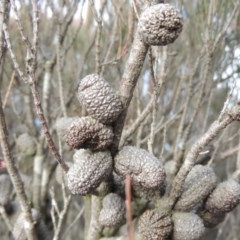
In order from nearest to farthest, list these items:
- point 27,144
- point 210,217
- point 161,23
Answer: point 161,23 < point 210,217 < point 27,144

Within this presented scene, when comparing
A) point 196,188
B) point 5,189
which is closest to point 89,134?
A: point 196,188

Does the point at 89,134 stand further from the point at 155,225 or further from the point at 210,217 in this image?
the point at 210,217

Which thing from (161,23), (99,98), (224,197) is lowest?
(224,197)

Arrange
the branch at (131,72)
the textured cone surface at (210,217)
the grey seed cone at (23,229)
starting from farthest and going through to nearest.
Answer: the grey seed cone at (23,229) → the textured cone surface at (210,217) → the branch at (131,72)

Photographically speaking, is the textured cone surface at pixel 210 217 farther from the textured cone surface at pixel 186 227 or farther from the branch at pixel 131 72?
the branch at pixel 131 72

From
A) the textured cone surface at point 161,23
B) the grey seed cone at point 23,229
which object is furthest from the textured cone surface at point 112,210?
the textured cone surface at point 161,23

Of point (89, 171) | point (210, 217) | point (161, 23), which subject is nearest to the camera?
point (161, 23)

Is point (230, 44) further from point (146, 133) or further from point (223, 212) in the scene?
point (223, 212)
